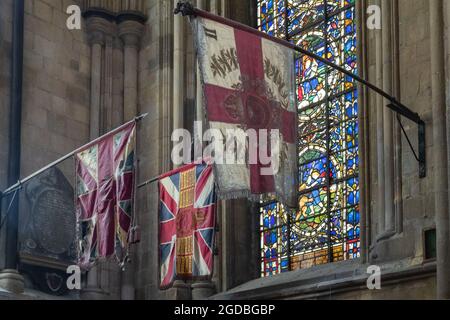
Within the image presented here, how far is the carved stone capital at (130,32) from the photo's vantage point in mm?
22484

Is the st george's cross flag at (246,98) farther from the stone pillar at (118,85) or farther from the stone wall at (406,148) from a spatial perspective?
the stone pillar at (118,85)

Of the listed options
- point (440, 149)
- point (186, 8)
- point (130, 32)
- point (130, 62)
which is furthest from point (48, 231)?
point (440, 149)

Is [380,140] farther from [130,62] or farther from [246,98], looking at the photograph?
[130,62]

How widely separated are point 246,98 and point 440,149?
246 cm

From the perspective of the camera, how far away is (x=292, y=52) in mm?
16484

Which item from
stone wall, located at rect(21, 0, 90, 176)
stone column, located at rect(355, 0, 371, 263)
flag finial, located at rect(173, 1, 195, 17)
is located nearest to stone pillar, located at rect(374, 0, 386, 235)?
stone column, located at rect(355, 0, 371, 263)

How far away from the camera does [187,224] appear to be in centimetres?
1781

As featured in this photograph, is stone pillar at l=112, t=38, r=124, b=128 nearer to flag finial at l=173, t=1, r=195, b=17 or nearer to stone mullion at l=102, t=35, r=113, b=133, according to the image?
stone mullion at l=102, t=35, r=113, b=133

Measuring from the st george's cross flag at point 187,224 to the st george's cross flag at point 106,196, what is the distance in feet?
2.75

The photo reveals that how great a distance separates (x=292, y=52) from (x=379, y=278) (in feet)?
9.93

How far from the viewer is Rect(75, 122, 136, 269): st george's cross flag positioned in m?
17.4

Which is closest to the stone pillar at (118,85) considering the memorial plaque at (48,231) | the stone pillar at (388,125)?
the memorial plaque at (48,231)
